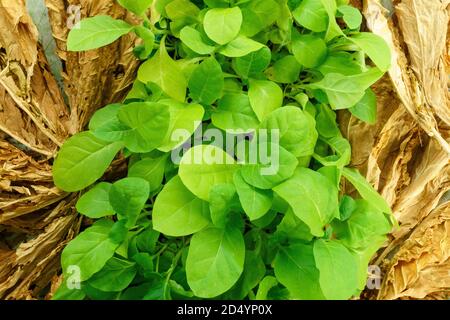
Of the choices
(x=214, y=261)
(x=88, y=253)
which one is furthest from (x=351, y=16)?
(x=88, y=253)

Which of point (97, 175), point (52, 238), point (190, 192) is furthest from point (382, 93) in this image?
point (52, 238)

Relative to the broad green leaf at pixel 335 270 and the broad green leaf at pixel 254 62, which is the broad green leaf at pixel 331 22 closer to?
the broad green leaf at pixel 254 62

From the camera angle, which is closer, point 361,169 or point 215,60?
point 215,60

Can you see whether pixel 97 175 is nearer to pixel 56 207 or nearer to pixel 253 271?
pixel 56 207

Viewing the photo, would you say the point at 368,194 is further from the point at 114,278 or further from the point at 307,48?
the point at 114,278

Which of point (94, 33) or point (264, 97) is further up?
point (94, 33)

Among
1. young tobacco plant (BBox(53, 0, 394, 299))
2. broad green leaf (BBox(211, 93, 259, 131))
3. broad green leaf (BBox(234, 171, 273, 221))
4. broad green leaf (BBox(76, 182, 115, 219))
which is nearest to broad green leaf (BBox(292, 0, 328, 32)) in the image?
young tobacco plant (BBox(53, 0, 394, 299))

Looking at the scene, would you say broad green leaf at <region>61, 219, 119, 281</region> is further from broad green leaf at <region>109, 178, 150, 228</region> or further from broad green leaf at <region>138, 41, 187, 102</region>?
broad green leaf at <region>138, 41, 187, 102</region>
